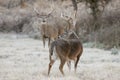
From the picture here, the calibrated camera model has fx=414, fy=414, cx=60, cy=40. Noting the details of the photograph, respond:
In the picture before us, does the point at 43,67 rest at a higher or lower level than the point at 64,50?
lower

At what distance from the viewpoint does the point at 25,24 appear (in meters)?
24.6

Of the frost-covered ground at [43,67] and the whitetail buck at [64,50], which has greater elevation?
the whitetail buck at [64,50]

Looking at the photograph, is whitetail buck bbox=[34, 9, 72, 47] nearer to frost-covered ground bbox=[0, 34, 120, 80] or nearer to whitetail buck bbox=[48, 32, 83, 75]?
frost-covered ground bbox=[0, 34, 120, 80]

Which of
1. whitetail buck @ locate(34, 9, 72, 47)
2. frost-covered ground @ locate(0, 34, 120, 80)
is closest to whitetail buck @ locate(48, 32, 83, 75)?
frost-covered ground @ locate(0, 34, 120, 80)

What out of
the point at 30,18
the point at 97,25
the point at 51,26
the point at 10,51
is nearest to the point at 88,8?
the point at 97,25

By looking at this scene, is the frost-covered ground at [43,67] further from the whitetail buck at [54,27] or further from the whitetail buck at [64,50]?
the whitetail buck at [54,27]

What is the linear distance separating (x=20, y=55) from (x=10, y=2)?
1447cm

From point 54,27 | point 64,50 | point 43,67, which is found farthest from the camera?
point 54,27

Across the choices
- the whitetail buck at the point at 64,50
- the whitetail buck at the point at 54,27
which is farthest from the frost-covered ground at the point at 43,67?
the whitetail buck at the point at 54,27

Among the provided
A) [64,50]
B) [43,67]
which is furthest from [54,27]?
[64,50]

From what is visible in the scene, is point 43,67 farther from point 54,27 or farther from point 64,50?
point 54,27

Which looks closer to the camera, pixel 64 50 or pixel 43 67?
pixel 64 50

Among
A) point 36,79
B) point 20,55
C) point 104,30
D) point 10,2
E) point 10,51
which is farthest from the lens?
point 10,2

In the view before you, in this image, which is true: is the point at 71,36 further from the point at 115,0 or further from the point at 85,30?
the point at 115,0
